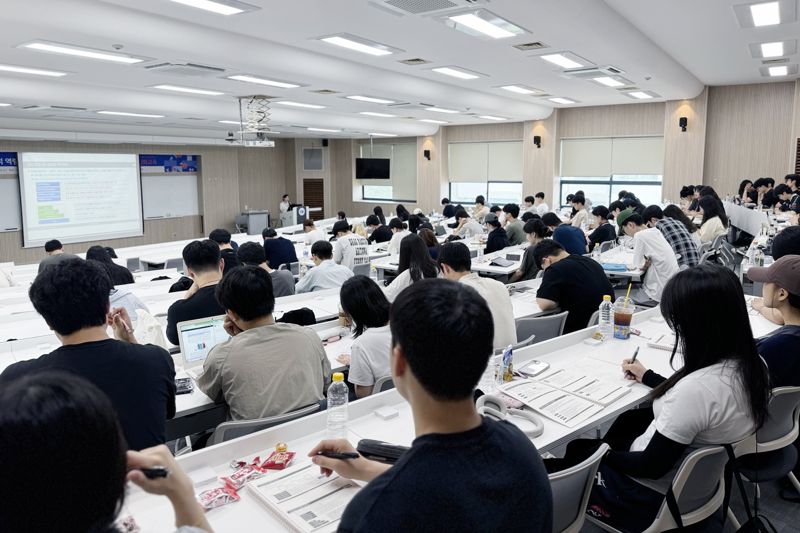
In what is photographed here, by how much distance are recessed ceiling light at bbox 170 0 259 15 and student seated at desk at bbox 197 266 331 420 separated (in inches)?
113

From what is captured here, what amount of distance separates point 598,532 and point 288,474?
1.72 m

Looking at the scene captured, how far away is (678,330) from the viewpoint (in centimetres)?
219

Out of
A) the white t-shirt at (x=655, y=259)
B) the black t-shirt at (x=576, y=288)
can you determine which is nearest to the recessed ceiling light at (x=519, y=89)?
the white t-shirt at (x=655, y=259)

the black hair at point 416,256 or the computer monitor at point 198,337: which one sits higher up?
the black hair at point 416,256

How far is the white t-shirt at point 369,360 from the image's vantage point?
304cm

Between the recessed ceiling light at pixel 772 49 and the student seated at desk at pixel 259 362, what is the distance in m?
7.59

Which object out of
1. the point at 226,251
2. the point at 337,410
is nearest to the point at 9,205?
the point at 226,251

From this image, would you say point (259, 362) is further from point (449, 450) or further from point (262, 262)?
point (262, 262)

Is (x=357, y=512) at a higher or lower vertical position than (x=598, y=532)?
higher

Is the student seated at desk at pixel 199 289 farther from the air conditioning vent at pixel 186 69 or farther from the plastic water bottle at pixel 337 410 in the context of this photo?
the air conditioning vent at pixel 186 69

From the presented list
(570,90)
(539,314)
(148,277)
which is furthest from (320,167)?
(539,314)

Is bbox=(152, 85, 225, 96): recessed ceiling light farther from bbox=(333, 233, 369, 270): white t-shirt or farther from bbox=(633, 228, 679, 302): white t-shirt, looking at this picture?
bbox=(633, 228, 679, 302): white t-shirt

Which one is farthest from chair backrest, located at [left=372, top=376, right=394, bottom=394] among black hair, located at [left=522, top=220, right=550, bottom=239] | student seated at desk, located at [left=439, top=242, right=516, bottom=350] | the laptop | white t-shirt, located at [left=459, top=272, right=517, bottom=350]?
black hair, located at [left=522, top=220, right=550, bottom=239]

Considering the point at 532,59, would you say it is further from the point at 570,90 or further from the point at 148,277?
the point at 148,277
